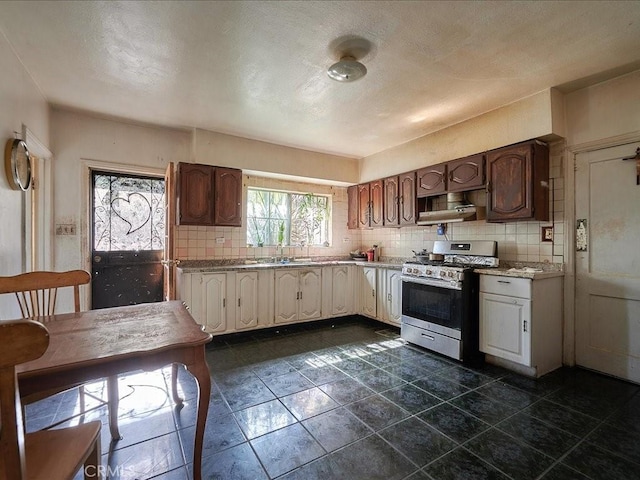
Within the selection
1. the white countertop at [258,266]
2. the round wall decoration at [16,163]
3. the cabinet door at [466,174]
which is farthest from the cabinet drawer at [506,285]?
the round wall decoration at [16,163]

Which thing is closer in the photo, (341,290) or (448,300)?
(448,300)

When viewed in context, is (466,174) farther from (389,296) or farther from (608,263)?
(389,296)

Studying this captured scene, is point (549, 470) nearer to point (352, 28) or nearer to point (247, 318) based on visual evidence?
point (352, 28)

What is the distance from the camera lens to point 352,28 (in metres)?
1.91

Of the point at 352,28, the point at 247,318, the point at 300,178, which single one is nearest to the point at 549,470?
the point at 352,28

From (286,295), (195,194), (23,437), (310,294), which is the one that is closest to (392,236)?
(310,294)

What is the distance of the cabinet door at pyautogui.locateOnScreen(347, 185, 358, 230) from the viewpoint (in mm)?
4977

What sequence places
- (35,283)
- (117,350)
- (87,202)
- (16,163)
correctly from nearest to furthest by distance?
(117,350) → (35,283) → (16,163) → (87,202)

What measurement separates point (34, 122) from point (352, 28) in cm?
275

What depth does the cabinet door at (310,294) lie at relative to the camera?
4113 mm

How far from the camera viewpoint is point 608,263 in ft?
8.74

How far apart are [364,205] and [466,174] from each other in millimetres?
1718

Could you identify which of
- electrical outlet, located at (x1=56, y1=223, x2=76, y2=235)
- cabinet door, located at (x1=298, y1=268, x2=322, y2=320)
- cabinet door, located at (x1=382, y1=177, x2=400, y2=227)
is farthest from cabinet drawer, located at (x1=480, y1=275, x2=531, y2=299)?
electrical outlet, located at (x1=56, y1=223, x2=76, y2=235)

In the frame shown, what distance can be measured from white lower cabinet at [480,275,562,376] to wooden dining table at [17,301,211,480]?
2.55 meters
